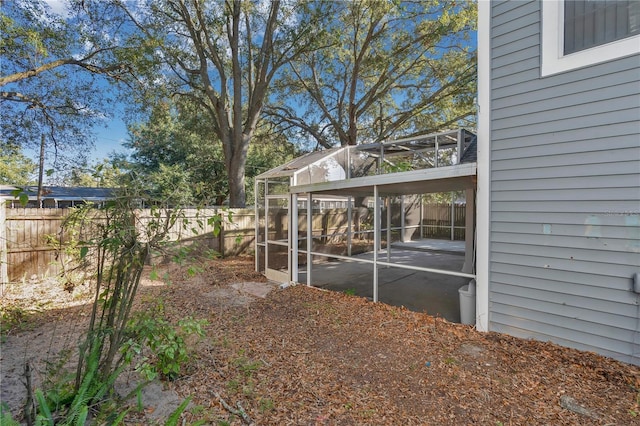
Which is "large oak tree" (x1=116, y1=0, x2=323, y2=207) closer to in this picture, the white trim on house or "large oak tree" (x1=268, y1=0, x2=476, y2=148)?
"large oak tree" (x1=268, y1=0, x2=476, y2=148)

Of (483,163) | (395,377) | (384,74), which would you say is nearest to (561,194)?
(483,163)

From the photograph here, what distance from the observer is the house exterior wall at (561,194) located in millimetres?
3021

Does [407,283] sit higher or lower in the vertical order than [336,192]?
lower

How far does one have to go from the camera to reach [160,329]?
2664 millimetres

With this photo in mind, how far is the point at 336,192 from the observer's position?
22.9 ft

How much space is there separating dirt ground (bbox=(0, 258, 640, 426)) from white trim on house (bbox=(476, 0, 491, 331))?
17.4 inches

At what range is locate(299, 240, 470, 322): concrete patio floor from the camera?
5426 mm

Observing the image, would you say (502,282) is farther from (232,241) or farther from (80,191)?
(80,191)

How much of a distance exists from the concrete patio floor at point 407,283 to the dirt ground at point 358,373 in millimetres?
801

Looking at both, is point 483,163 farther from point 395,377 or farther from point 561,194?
point 395,377

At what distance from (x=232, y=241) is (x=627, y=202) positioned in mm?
9359

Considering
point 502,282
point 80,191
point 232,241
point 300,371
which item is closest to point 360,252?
point 232,241

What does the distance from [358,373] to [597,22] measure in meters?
4.40

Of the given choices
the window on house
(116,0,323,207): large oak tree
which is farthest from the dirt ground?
(116,0,323,207): large oak tree
